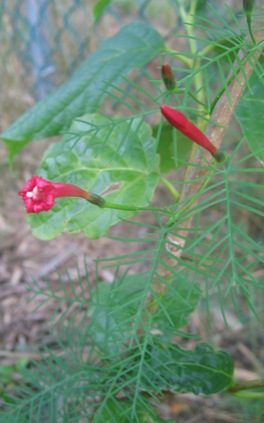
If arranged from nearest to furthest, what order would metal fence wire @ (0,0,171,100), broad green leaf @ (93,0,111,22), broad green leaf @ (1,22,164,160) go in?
broad green leaf @ (1,22,164,160)
broad green leaf @ (93,0,111,22)
metal fence wire @ (0,0,171,100)

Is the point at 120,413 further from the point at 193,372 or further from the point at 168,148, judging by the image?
the point at 168,148

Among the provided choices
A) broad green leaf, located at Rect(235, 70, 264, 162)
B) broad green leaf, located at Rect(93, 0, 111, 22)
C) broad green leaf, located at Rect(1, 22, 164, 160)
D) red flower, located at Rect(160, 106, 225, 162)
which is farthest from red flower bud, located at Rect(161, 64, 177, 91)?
broad green leaf, located at Rect(93, 0, 111, 22)

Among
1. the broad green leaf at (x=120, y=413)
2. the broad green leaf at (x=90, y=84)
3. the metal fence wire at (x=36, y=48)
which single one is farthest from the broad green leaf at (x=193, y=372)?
the metal fence wire at (x=36, y=48)

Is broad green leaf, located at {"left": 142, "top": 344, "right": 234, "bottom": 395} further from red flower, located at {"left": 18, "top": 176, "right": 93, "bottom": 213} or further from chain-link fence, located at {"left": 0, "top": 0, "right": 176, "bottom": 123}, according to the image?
chain-link fence, located at {"left": 0, "top": 0, "right": 176, "bottom": 123}

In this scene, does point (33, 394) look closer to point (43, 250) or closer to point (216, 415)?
point (216, 415)

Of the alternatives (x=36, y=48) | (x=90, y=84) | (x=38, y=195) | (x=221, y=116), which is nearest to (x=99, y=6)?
(x=90, y=84)
